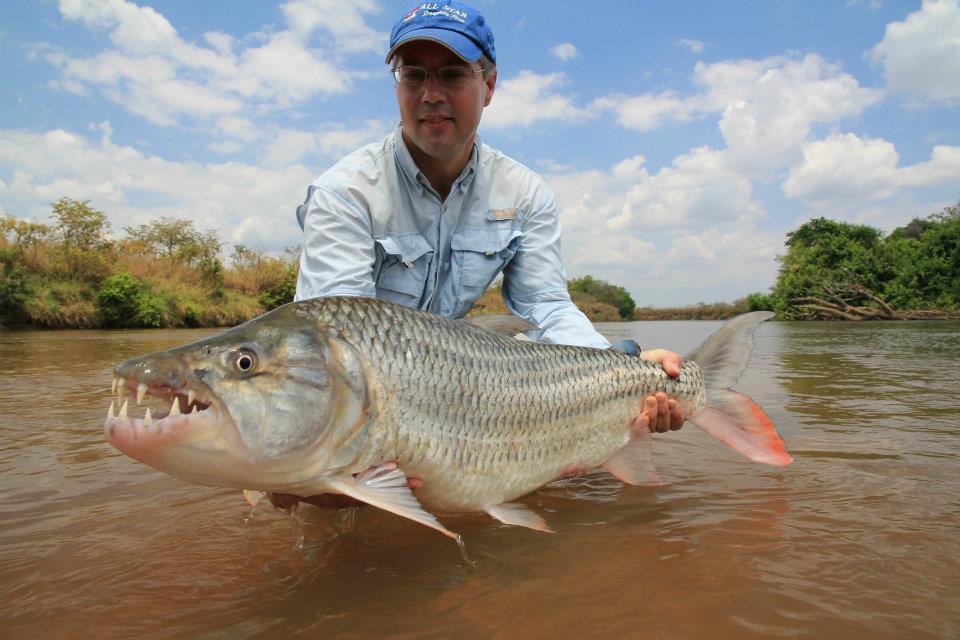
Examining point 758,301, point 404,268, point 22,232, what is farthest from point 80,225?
point 758,301

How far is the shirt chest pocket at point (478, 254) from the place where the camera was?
4035 mm

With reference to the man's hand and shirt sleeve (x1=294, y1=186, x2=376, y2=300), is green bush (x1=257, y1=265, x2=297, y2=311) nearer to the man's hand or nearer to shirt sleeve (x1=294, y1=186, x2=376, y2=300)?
shirt sleeve (x1=294, y1=186, x2=376, y2=300)

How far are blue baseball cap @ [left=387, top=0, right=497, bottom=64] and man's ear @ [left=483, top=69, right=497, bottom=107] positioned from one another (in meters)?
0.27

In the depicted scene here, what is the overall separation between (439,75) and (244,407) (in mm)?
2383

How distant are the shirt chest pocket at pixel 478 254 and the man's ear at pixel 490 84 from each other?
852 mm

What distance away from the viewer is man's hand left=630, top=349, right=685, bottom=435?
10.3 ft

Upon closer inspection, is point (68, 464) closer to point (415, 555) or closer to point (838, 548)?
point (415, 555)

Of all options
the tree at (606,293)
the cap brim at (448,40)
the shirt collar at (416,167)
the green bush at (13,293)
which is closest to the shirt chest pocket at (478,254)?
the shirt collar at (416,167)

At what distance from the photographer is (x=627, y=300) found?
73.0 m

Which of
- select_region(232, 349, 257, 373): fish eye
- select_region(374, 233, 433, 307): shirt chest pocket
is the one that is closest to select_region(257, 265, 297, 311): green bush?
select_region(374, 233, 433, 307): shirt chest pocket

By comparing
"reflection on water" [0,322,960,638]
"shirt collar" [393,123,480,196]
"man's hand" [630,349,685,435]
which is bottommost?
"reflection on water" [0,322,960,638]

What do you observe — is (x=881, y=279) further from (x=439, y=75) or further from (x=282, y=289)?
(x=439, y=75)

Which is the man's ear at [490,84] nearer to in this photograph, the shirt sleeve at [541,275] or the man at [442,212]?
the man at [442,212]

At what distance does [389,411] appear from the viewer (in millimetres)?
2201
